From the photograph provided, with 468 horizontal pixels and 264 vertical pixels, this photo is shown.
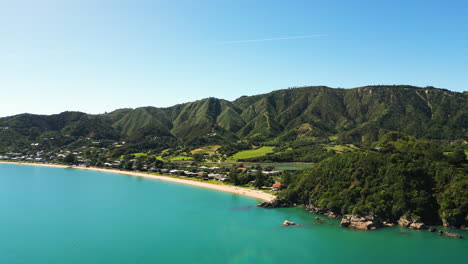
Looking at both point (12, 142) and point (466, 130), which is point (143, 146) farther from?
point (466, 130)

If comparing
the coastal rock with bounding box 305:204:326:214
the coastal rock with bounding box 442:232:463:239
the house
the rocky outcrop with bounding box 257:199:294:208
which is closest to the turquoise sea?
the coastal rock with bounding box 442:232:463:239

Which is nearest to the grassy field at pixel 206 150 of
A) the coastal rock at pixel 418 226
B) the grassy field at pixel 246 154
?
the grassy field at pixel 246 154

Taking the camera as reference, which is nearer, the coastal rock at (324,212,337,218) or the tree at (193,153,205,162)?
the coastal rock at (324,212,337,218)

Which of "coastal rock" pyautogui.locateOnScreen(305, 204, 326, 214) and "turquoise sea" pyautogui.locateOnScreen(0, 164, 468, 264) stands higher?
"coastal rock" pyautogui.locateOnScreen(305, 204, 326, 214)

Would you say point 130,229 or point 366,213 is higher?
point 366,213

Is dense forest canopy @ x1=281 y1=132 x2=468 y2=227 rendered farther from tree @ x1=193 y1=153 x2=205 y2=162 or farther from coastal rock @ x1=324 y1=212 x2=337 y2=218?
tree @ x1=193 y1=153 x2=205 y2=162

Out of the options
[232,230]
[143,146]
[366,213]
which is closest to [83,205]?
[232,230]

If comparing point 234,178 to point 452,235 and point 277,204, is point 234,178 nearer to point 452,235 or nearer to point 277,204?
point 277,204
